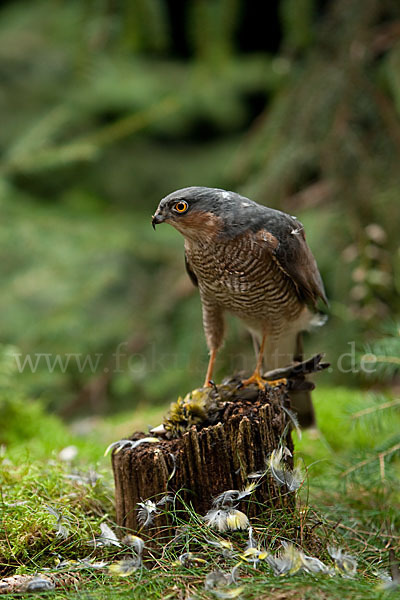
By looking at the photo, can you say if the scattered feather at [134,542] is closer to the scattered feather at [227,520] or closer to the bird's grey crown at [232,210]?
the scattered feather at [227,520]

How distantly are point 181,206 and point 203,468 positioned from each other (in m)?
1.11

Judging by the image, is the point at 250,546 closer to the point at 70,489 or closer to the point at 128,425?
the point at 70,489

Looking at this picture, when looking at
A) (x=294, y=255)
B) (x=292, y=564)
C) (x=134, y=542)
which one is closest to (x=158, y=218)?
(x=294, y=255)

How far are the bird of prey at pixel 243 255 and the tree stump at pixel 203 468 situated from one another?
0.50 m

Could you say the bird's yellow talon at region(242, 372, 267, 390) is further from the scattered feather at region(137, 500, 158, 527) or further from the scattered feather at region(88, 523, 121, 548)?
the scattered feather at region(88, 523, 121, 548)

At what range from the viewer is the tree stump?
2262mm

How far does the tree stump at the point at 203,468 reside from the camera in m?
2.26

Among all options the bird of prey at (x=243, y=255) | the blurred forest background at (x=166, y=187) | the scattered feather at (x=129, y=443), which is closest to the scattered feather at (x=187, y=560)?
the scattered feather at (x=129, y=443)

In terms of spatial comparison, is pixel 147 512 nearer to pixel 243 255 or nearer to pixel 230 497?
pixel 230 497

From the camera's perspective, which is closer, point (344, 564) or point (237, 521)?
point (344, 564)

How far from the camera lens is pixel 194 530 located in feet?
6.86

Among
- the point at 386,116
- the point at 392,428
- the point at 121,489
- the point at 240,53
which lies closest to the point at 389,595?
the point at 121,489

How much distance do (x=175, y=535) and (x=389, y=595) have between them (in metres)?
0.84

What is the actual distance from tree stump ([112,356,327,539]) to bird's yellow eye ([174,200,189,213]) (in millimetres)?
913
